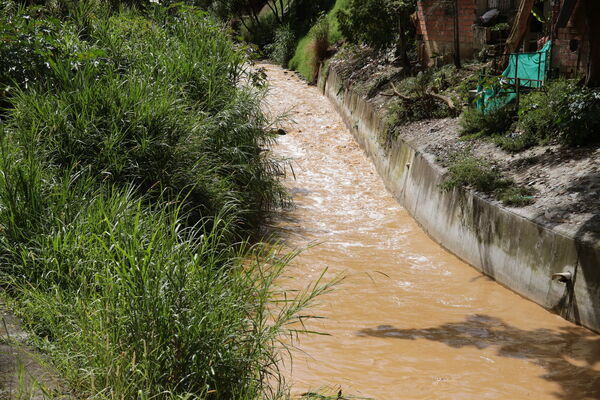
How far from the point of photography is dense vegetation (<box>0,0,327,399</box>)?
161 inches

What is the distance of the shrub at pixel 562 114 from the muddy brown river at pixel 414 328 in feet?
7.42

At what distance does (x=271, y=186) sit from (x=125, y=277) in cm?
620

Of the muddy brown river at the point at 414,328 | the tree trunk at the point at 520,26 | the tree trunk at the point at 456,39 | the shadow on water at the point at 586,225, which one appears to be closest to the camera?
the muddy brown river at the point at 414,328

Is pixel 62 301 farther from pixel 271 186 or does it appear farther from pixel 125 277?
pixel 271 186

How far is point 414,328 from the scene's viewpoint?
7316mm

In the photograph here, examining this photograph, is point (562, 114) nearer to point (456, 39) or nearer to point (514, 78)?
point (514, 78)

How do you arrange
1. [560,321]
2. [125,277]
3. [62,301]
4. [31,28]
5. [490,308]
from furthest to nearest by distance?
[31,28]
[490,308]
[560,321]
[62,301]
[125,277]

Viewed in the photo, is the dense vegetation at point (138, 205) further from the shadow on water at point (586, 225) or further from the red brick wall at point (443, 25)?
the red brick wall at point (443, 25)

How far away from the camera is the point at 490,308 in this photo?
787cm

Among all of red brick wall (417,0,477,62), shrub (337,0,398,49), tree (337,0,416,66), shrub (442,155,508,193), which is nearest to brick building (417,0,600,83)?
red brick wall (417,0,477,62)

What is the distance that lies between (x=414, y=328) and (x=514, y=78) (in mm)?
5116

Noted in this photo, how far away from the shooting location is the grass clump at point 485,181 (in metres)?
8.52

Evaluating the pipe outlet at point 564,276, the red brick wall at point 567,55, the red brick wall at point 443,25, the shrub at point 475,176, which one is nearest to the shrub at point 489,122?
the shrub at point 475,176

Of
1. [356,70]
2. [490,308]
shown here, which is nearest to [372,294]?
[490,308]
